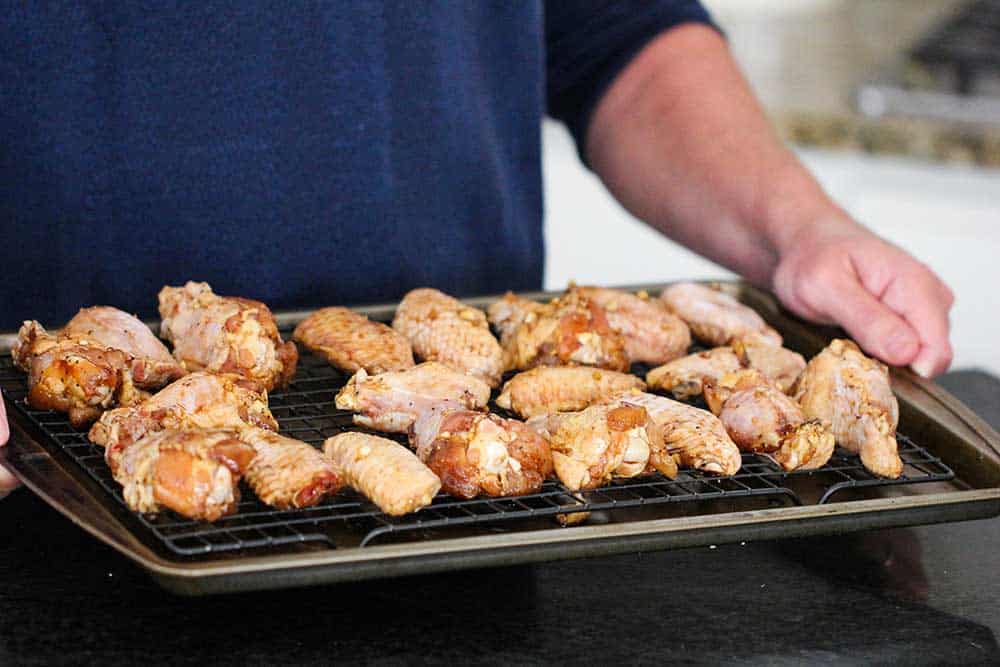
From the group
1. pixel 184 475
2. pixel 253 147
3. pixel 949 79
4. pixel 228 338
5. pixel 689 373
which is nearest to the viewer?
pixel 184 475

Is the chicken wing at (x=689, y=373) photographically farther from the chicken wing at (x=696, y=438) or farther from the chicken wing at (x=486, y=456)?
the chicken wing at (x=486, y=456)

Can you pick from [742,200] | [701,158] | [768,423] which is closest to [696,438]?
[768,423]

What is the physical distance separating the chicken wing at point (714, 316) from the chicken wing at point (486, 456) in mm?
536

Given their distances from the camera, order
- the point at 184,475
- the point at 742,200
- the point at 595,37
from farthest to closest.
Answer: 1. the point at 595,37
2. the point at 742,200
3. the point at 184,475

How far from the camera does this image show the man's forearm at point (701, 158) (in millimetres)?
2191

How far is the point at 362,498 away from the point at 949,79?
320cm

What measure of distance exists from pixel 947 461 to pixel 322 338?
79 cm

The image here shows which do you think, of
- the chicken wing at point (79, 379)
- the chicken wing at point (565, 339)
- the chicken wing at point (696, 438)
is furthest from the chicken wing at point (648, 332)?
the chicken wing at point (79, 379)

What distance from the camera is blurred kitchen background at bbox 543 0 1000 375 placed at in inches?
145

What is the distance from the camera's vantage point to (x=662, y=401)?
5.13ft

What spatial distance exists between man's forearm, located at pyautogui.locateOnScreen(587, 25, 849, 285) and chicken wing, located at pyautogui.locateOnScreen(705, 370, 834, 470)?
55 cm

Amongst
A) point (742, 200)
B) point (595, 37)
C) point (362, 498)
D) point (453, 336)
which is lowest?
point (362, 498)

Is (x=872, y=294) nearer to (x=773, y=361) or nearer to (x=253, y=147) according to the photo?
(x=773, y=361)

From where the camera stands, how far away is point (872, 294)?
75.6 inches
